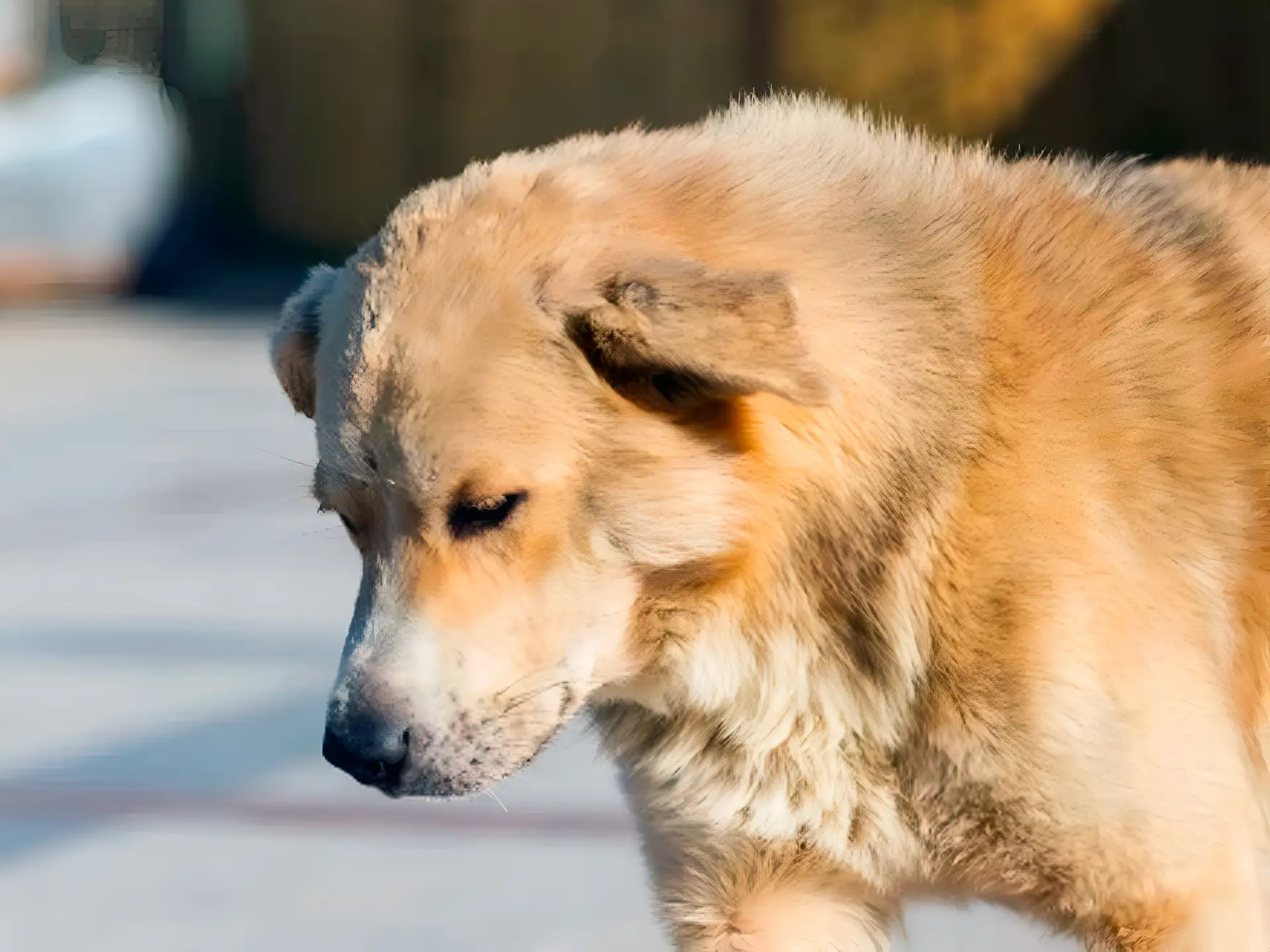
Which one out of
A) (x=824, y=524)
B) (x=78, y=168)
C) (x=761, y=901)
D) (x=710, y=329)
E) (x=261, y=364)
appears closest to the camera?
(x=710, y=329)

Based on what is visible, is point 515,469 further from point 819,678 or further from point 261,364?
point 261,364

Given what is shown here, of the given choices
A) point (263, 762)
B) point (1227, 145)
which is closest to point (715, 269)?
point (263, 762)

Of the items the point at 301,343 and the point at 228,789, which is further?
the point at 228,789

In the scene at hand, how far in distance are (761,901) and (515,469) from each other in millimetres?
871

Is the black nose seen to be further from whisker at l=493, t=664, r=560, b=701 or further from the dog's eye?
the dog's eye

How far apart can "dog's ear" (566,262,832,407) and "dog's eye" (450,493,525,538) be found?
10.4 inches

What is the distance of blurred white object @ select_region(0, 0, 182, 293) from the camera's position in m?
12.5

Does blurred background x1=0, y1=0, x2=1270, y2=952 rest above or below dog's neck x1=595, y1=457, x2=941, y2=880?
below

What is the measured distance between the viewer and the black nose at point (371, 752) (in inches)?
113

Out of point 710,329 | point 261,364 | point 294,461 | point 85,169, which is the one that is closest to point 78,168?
point 85,169

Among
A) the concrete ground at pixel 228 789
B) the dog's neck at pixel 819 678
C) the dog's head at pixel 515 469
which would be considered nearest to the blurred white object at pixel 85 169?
the concrete ground at pixel 228 789

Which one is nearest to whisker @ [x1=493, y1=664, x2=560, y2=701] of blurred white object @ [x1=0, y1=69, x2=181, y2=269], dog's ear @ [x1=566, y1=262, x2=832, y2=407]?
dog's ear @ [x1=566, y1=262, x2=832, y2=407]

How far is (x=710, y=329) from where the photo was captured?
2801 millimetres

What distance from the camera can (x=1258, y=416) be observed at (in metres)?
3.13
